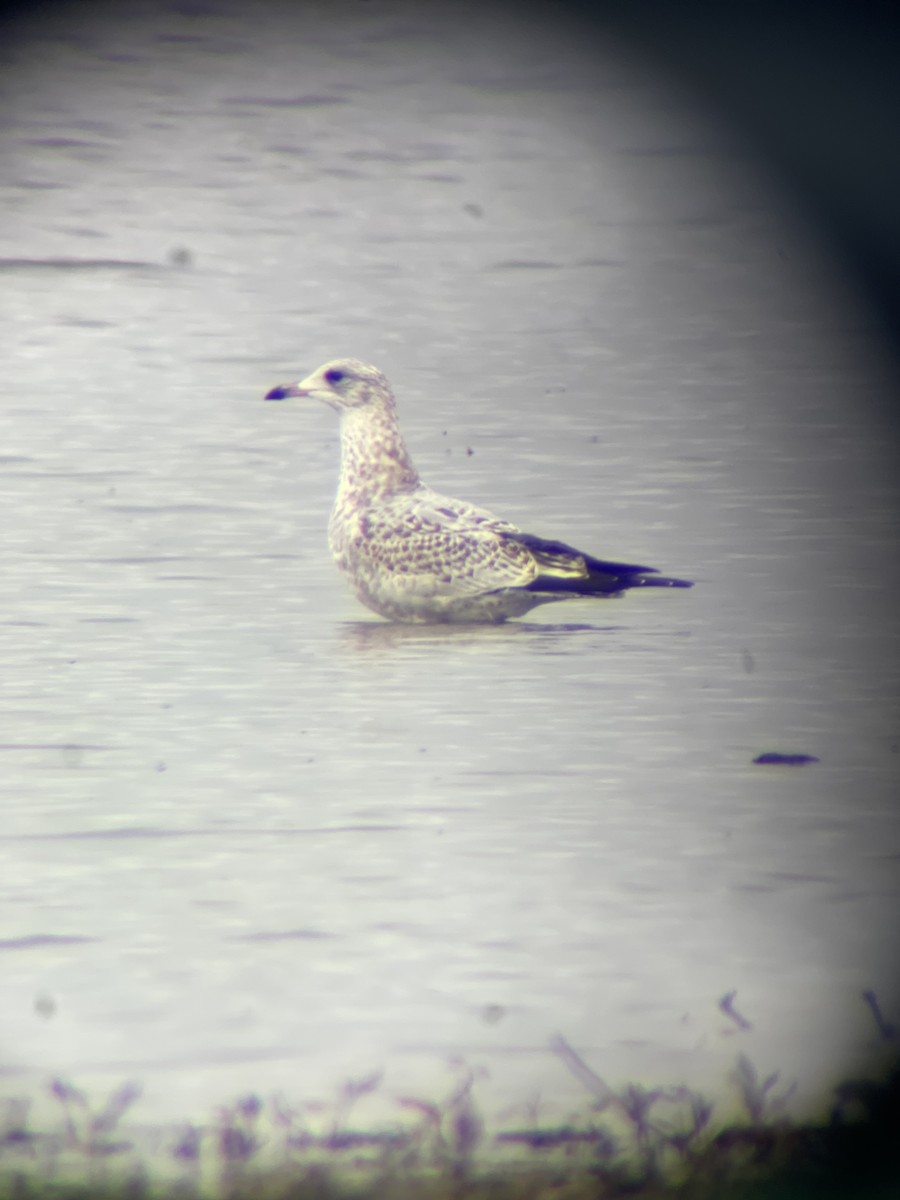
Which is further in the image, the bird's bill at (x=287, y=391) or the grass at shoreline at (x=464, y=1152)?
the bird's bill at (x=287, y=391)

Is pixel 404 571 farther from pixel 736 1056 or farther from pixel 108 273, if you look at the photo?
pixel 108 273

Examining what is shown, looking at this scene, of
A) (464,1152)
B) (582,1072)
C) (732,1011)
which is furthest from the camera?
(732,1011)

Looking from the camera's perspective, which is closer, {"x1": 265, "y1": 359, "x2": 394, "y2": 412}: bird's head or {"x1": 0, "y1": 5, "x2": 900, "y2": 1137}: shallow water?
{"x1": 0, "y1": 5, "x2": 900, "y2": 1137}: shallow water

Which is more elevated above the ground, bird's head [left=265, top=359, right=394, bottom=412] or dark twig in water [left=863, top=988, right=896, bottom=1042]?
bird's head [left=265, top=359, right=394, bottom=412]

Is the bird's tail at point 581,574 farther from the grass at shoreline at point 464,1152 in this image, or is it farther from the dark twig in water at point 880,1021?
the grass at shoreline at point 464,1152

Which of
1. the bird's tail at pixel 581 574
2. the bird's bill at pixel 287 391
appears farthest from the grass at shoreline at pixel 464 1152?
the bird's bill at pixel 287 391

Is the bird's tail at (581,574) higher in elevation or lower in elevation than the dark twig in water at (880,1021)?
higher

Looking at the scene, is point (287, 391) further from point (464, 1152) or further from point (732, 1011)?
point (464, 1152)

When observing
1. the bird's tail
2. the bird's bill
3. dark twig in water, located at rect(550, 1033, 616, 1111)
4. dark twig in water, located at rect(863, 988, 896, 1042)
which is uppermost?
the bird's bill

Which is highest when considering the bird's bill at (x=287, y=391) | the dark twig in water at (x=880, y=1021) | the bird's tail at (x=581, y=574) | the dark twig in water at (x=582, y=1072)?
the bird's bill at (x=287, y=391)

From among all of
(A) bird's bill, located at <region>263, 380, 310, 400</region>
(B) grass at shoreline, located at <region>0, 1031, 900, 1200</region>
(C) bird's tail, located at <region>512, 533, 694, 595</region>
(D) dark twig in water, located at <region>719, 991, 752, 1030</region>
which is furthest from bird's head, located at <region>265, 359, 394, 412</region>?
(B) grass at shoreline, located at <region>0, 1031, 900, 1200</region>

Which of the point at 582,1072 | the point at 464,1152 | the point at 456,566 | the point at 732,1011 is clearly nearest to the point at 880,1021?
the point at 732,1011

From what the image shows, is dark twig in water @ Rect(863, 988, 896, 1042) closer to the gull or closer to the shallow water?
the shallow water
